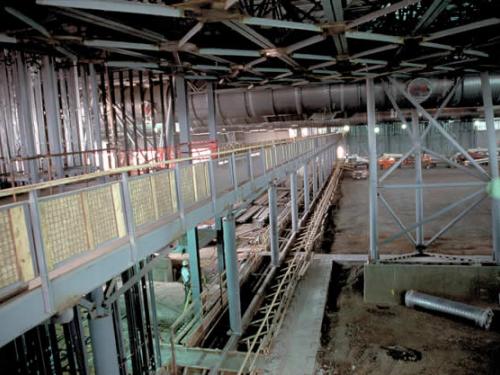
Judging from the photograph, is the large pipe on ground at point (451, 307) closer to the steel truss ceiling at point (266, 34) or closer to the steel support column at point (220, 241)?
the steel support column at point (220, 241)

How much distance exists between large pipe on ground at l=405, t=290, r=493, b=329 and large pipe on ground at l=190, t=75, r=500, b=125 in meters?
5.96

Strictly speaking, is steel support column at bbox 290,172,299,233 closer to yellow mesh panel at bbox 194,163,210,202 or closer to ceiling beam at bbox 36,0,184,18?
yellow mesh panel at bbox 194,163,210,202

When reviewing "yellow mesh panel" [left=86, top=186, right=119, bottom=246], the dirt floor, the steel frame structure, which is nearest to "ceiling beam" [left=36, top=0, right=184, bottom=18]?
"yellow mesh panel" [left=86, top=186, right=119, bottom=246]

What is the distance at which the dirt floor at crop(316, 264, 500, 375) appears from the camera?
27.0ft

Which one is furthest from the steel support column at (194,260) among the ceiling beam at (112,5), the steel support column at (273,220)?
the ceiling beam at (112,5)

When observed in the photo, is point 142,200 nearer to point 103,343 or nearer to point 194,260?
point 103,343

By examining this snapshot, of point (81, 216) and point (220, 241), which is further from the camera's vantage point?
point (220, 241)

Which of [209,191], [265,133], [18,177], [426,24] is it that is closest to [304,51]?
[426,24]

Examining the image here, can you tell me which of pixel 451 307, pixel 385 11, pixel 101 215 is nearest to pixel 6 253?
pixel 101 215

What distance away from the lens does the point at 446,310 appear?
33.4 ft

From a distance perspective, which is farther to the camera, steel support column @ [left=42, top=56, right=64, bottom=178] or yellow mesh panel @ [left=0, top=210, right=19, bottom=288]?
steel support column @ [left=42, top=56, right=64, bottom=178]

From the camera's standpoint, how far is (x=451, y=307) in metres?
10.1

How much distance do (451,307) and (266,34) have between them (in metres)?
9.00

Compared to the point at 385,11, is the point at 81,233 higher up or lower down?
lower down
